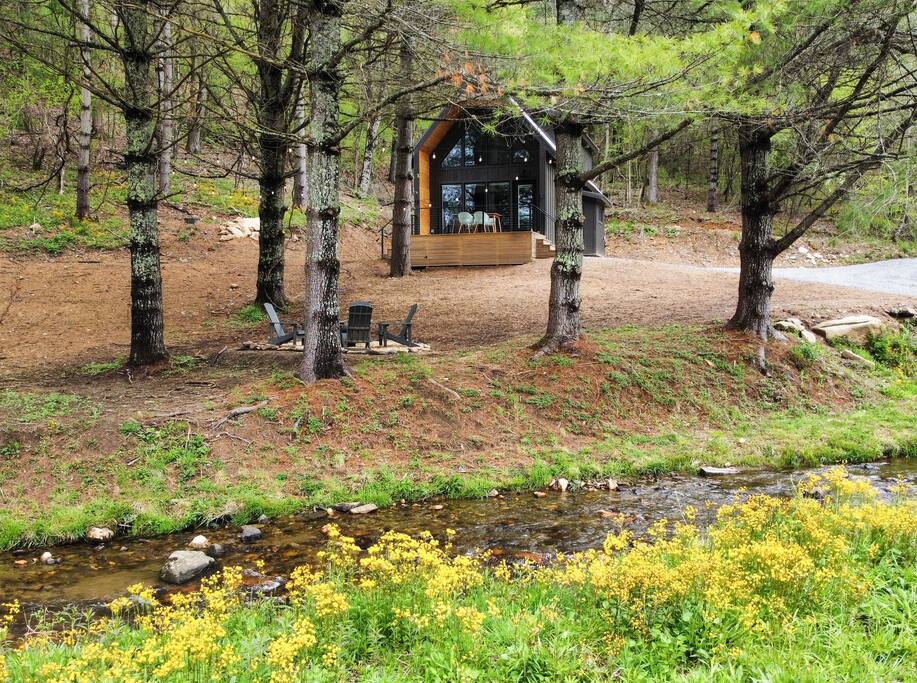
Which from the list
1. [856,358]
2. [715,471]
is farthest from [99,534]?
[856,358]

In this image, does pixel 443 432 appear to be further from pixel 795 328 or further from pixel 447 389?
pixel 795 328

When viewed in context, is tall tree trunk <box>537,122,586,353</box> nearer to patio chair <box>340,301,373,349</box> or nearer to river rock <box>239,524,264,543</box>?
patio chair <box>340,301,373,349</box>

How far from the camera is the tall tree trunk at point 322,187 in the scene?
28.0 ft

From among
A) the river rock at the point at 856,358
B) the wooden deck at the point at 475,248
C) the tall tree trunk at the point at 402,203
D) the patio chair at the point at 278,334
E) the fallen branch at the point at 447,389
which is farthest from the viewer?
the wooden deck at the point at 475,248

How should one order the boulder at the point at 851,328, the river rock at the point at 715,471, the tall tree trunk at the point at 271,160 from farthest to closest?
the boulder at the point at 851,328
the tall tree trunk at the point at 271,160
the river rock at the point at 715,471

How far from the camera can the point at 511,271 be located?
19609 mm

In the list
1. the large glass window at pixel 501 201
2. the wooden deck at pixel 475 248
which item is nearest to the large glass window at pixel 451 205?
the large glass window at pixel 501 201

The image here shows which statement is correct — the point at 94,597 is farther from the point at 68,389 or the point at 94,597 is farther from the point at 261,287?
the point at 261,287

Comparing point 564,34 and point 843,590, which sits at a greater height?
point 564,34

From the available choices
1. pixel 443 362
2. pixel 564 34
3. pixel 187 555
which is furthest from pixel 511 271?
pixel 187 555

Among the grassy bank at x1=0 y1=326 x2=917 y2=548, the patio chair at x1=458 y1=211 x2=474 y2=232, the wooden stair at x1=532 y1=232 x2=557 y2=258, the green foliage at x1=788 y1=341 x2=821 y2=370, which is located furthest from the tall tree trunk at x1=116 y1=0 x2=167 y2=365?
the wooden stair at x1=532 y1=232 x2=557 y2=258

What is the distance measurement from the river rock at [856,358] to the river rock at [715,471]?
5311 mm

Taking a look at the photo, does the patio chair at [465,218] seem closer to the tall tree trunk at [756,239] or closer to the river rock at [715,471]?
the tall tree trunk at [756,239]

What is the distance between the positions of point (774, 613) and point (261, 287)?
1316cm
